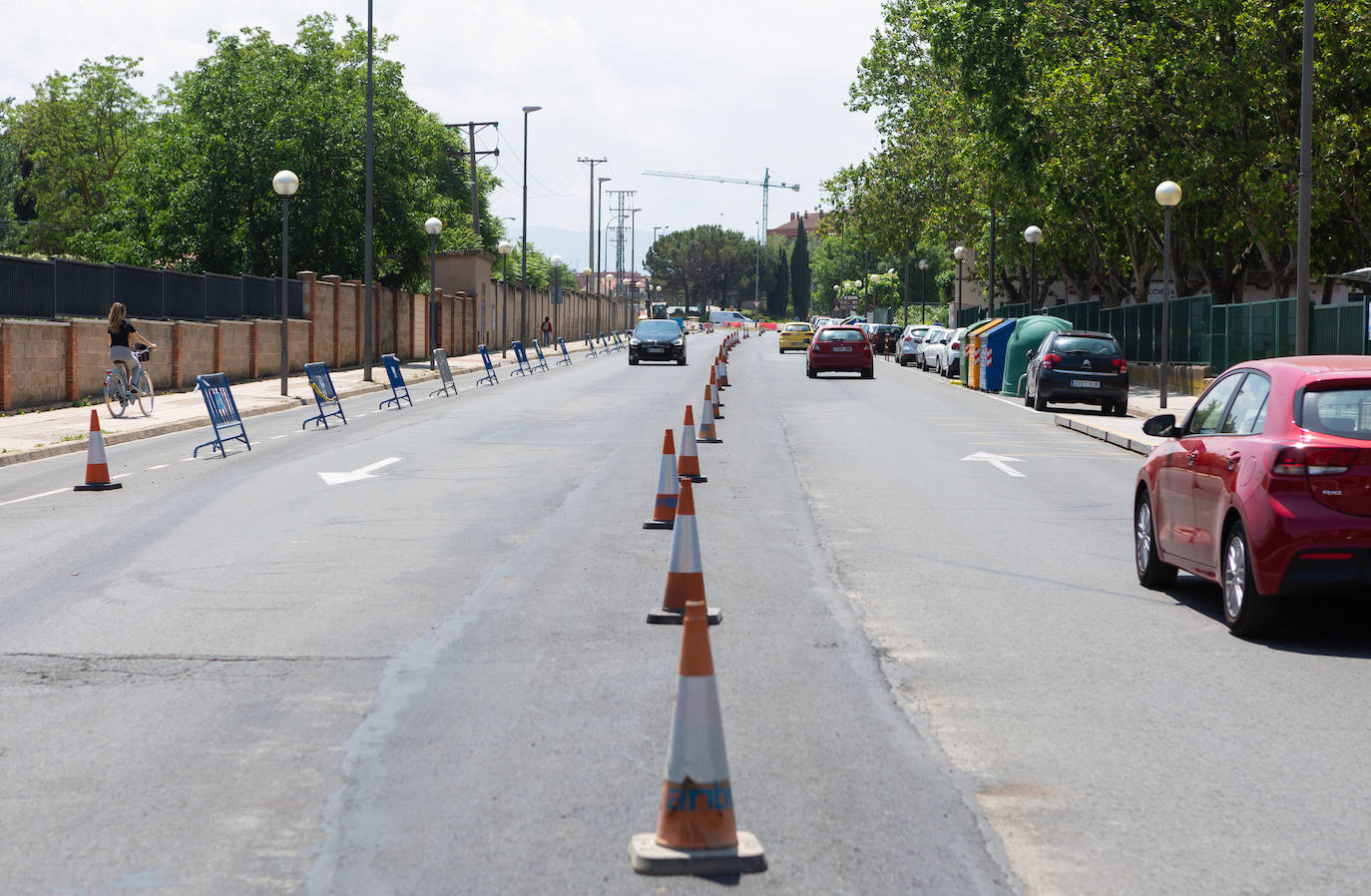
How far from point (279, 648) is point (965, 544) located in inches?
226

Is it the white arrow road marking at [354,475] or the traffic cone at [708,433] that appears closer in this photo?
the white arrow road marking at [354,475]

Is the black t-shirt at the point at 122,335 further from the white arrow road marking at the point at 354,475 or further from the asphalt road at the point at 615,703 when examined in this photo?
the asphalt road at the point at 615,703

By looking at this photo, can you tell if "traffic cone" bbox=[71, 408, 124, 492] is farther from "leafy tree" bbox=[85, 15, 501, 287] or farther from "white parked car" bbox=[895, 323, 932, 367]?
"white parked car" bbox=[895, 323, 932, 367]

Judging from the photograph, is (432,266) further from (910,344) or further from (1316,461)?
(1316,461)

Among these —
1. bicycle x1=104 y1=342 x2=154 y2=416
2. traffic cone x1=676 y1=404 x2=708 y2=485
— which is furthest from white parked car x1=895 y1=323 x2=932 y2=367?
traffic cone x1=676 y1=404 x2=708 y2=485

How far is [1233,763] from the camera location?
5637 millimetres

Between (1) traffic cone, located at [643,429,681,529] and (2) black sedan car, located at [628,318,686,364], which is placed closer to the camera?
(1) traffic cone, located at [643,429,681,529]

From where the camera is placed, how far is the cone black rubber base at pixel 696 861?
14.3ft

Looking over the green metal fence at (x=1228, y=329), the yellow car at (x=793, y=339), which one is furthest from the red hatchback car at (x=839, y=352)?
the yellow car at (x=793, y=339)

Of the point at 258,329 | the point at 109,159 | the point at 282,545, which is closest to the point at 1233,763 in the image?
the point at 282,545

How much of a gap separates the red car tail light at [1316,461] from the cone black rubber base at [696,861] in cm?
451

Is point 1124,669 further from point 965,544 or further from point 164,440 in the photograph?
point 164,440

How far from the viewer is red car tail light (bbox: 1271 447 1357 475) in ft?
25.1

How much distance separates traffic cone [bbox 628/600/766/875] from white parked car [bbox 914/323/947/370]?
148ft
